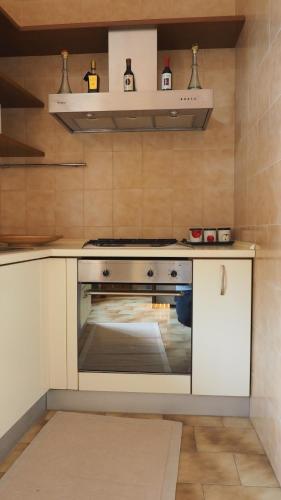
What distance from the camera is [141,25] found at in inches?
86.7

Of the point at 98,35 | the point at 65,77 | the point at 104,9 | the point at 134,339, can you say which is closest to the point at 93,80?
the point at 65,77

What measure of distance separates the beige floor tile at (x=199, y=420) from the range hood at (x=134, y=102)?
1519mm

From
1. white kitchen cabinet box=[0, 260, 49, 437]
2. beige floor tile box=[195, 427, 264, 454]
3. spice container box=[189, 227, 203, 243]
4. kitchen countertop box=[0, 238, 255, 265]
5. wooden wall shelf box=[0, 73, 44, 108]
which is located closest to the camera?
white kitchen cabinet box=[0, 260, 49, 437]

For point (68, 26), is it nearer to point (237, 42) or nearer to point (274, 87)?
point (237, 42)

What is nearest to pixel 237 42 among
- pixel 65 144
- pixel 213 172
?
pixel 213 172

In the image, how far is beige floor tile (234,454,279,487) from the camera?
1468mm

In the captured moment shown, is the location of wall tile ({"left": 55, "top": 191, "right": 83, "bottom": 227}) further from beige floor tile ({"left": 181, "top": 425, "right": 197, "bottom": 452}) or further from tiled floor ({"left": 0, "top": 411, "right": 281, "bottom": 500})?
beige floor tile ({"left": 181, "top": 425, "right": 197, "bottom": 452})

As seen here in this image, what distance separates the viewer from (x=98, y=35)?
7.52 ft

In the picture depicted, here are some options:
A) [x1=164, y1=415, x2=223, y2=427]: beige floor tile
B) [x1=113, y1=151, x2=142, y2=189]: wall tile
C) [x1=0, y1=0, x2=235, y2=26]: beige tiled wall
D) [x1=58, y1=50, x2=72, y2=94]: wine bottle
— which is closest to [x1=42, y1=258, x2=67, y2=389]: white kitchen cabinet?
[x1=164, y1=415, x2=223, y2=427]: beige floor tile

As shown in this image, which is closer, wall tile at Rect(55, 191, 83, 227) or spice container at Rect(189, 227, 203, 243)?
spice container at Rect(189, 227, 203, 243)

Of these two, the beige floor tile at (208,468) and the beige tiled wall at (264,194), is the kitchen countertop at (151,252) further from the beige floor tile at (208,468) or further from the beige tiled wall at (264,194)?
the beige floor tile at (208,468)

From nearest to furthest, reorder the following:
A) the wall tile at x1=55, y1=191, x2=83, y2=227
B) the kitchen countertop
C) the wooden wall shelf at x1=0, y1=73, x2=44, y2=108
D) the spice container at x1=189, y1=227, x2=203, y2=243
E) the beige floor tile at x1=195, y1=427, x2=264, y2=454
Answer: the beige floor tile at x1=195, y1=427, x2=264, y2=454 < the kitchen countertop < the wooden wall shelf at x1=0, y1=73, x2=44, y2=108 < the spice container at x1=189, y1=227, x2=203, y2=243 < the wall tile at x1=55, y1=191, x2=83, y2=227

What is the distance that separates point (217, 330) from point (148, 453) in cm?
63

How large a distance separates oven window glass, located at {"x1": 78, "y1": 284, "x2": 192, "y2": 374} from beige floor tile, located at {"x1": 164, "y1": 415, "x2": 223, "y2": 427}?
217mm
